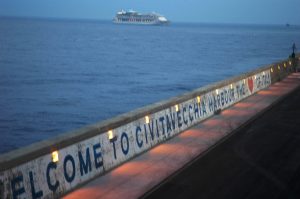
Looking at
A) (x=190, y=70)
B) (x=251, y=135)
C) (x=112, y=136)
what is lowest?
(x=190, y=70)

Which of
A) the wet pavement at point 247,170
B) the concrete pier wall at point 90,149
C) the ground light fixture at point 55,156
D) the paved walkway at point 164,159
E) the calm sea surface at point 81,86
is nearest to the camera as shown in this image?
the concrete pier wall at point 90,149

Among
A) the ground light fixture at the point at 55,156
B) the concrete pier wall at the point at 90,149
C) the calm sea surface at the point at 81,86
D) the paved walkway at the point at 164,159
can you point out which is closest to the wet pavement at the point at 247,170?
the paved walkway at the point at 164,159

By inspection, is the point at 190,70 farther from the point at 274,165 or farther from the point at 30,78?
the point at 274,165

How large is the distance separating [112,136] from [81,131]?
1292 millimetres

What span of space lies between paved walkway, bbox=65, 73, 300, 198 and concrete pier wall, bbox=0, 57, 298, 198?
→ 291 mm

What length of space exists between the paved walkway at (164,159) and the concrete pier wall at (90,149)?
0.95 feet

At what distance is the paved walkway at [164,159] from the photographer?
1131cm

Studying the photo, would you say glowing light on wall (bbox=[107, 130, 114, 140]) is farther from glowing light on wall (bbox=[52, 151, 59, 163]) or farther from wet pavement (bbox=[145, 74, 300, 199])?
glowing light on wall (bbox=[52, 151, 59, 163])

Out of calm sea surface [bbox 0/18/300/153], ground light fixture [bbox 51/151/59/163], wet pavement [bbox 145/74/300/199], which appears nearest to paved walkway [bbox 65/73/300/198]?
wet pavement [bbox 145/74/300/199]

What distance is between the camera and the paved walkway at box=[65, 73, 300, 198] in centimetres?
1131

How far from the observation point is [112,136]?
13188 millimetres

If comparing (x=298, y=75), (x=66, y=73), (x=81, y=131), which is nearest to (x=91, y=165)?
(x=81, y=131)

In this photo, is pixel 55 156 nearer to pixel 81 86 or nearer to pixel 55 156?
pixel 55 156

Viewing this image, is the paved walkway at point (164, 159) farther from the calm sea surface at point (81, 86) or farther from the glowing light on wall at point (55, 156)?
the calm sea surface at point (81, 86)
